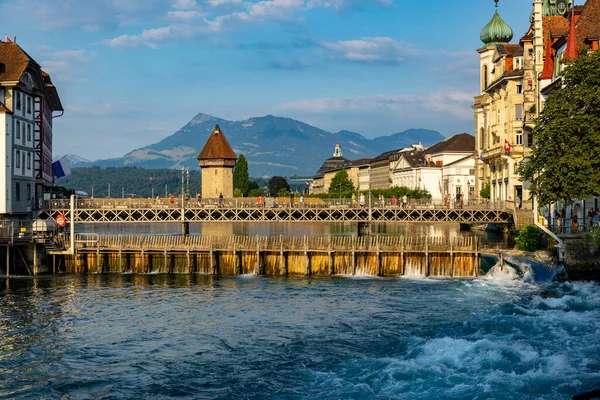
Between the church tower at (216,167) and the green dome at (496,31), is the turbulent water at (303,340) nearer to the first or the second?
the green dome at (496,31)

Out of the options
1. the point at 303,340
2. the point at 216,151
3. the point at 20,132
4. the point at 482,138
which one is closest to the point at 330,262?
the point at 303,340

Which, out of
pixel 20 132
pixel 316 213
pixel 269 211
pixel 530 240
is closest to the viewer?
pixel 530 240

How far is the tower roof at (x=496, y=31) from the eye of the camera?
362 ft

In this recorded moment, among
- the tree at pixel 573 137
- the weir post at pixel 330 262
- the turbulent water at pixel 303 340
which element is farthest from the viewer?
the weir post at pixel 330 262

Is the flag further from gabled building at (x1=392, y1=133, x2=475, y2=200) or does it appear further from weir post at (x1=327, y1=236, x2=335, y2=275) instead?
gabled building at (x1=392, y1=133, x2=475, y2=200)

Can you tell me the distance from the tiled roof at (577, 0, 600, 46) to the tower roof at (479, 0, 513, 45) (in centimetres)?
4252

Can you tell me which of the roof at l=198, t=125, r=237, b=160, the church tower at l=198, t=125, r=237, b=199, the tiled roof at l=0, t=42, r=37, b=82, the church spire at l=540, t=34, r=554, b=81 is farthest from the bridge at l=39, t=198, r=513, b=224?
the roof at l=198, t=125, r=237, b=160

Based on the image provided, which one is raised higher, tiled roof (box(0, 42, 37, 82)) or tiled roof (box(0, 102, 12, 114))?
tiled roof (box(0, 42, 37, 82))

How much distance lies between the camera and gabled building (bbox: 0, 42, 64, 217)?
227 ft

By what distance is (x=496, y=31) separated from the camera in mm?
110562

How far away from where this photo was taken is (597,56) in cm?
4997

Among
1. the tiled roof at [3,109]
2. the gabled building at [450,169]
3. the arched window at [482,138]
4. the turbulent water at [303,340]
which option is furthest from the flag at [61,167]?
the gabled building at [450,169]

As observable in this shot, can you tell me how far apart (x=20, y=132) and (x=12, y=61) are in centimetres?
669

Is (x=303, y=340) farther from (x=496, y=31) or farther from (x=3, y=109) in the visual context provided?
(x=496, y=31)
